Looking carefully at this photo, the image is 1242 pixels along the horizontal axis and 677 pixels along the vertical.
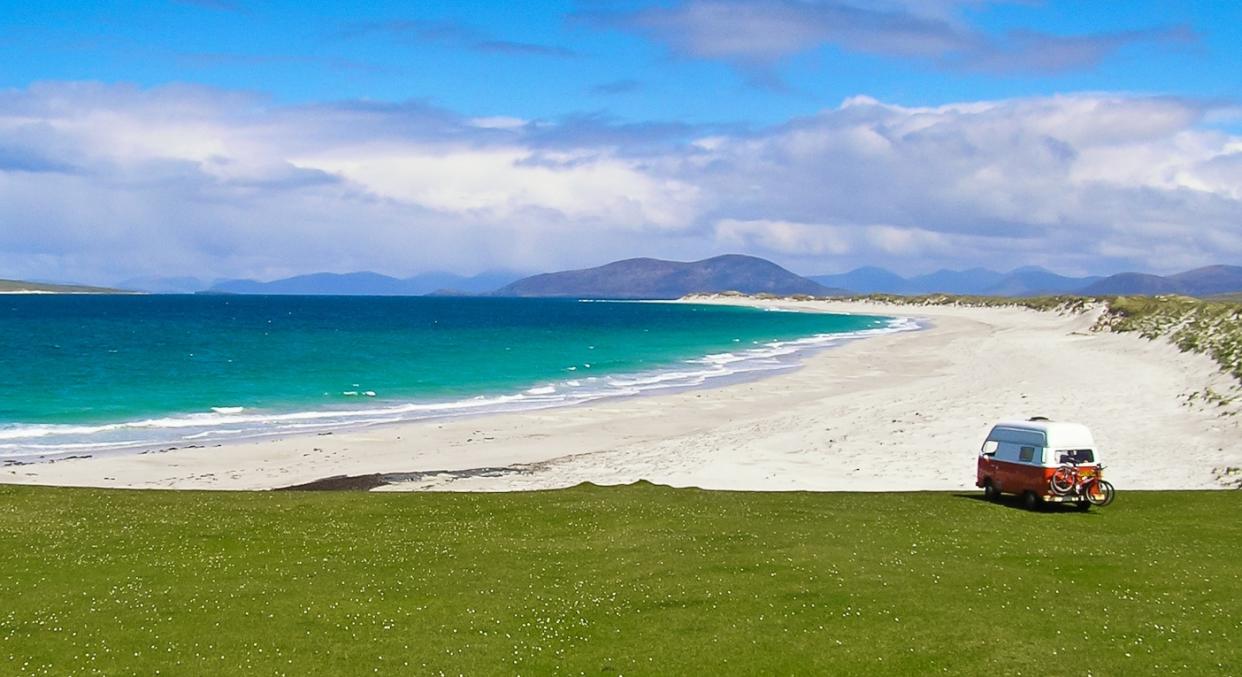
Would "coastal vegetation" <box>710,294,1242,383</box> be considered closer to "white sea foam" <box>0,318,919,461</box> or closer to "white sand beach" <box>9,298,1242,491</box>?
"white sand beach" <box>9,298,1242,491</box>

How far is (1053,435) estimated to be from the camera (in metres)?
25.5

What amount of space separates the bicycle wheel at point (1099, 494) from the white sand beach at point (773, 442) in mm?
7654

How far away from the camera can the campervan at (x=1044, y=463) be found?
25.0 meters

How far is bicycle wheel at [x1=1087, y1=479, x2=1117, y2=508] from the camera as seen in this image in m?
25.0

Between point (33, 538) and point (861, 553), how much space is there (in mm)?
17605

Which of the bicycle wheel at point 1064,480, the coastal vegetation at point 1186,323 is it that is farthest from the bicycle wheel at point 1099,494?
the coastal vegetation at point 1186,323

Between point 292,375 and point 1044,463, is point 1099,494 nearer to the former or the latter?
point 1044,463

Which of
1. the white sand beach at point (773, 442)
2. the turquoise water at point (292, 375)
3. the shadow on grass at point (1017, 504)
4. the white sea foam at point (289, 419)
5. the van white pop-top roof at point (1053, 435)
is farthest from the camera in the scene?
the turquoise water at point (292, 375)

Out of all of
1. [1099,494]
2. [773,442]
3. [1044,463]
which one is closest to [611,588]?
[1044,463]

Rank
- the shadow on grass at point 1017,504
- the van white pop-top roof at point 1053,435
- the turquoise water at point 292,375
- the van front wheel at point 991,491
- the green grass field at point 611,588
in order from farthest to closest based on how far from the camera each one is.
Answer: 1. the turquoise water at point 292,375
2. the van front wheel at point 991,491
3. the van white pop-top roof at point 1053,435
4. the shadow on grass at point 1017,504
5. the green grass field at point 611,588

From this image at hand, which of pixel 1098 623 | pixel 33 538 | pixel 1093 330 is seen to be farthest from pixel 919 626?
pixel 1093 330

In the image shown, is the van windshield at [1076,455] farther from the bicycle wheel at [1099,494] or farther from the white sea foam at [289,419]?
the white sea foam at [289,419]

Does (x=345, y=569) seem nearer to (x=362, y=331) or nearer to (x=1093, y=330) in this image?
(x=1093, y=330)

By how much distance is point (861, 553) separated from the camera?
1928 centimetres
